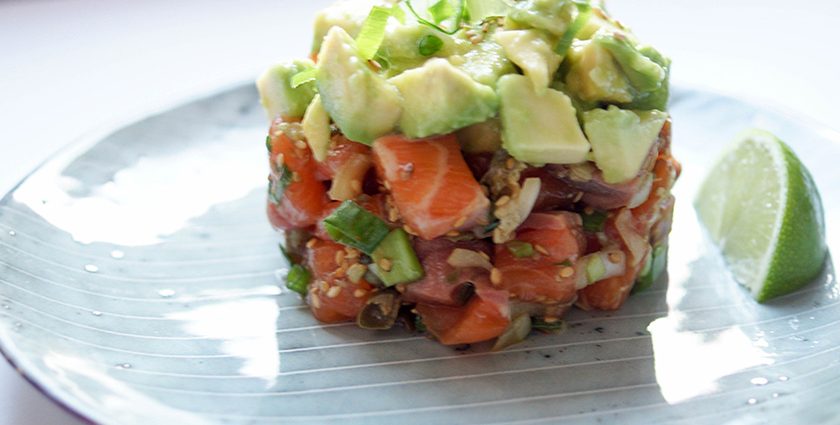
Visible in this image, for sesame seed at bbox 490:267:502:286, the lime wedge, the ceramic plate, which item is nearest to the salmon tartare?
sesame seed at bbox 490:267:502:286

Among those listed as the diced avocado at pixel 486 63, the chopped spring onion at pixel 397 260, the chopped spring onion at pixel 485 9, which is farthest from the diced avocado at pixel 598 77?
the chopped spring onion at pixel 397 260

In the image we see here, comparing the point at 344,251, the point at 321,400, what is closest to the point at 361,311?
the point at 344,251

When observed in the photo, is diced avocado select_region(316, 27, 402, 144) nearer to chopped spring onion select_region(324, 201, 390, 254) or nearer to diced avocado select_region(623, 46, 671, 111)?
chopped spring onion select_region(324, 201, 390, 254)

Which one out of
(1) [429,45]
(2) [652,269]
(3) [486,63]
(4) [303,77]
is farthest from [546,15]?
(2) [652,269]

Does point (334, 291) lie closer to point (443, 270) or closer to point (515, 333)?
point (443, 270)

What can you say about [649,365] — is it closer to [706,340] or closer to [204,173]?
[706,340]
